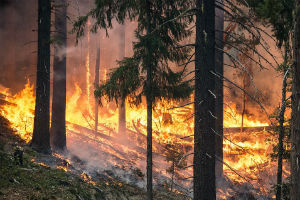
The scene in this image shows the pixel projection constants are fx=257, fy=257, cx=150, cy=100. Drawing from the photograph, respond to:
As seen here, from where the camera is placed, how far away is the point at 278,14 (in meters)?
4.39

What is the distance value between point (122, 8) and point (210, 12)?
3.63 metres

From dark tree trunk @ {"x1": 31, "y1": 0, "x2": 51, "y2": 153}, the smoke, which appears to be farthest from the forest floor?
the smoke

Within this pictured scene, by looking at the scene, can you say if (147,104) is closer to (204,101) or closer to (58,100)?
(204,101)

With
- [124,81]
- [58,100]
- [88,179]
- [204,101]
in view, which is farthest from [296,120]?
[58,100]

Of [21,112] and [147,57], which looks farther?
[21,112]

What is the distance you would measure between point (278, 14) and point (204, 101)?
2507mm

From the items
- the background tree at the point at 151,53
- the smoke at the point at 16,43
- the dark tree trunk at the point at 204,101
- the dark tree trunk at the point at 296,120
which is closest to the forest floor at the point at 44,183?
the background tree at the point at 151,53

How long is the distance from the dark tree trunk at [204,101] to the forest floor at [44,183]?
3.78m

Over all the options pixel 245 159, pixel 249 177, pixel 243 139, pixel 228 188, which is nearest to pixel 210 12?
pixel 228 188

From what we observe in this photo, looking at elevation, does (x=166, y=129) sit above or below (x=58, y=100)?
below

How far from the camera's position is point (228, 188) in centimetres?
1388

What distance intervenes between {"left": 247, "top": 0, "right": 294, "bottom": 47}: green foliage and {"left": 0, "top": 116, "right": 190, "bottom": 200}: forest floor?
6.50 m

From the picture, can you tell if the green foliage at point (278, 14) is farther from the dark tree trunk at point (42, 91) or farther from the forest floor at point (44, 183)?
the dark tree trunk at point (42, 91)

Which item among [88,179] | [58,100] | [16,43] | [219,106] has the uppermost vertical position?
[16,43]
